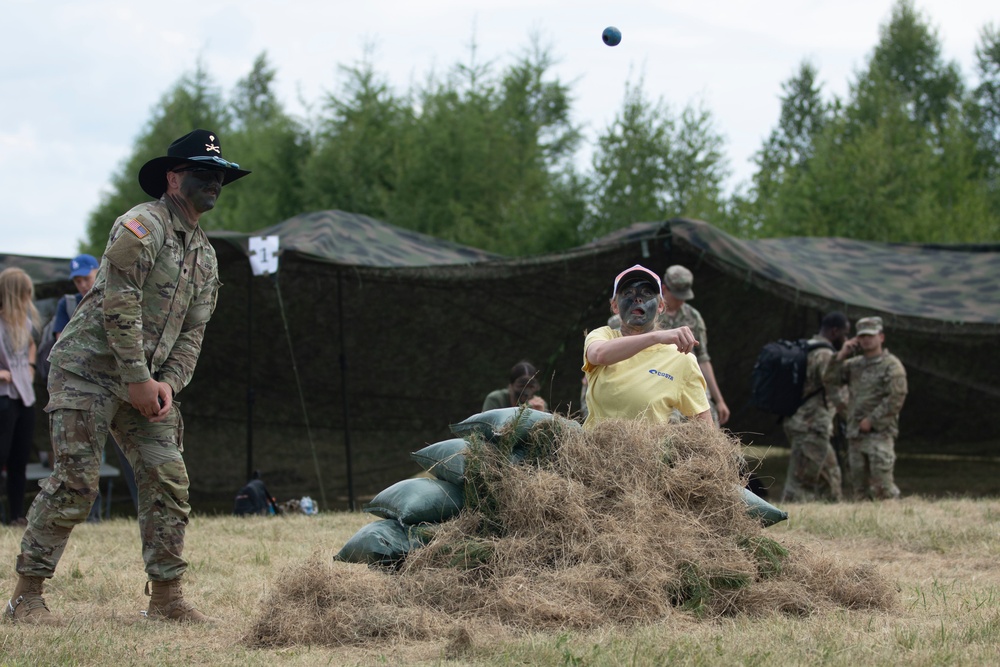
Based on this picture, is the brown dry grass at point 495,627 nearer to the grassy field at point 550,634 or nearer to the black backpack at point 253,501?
the grassy field at point 550,634

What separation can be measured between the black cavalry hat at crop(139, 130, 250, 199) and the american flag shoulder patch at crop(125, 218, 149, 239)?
16 centimetres

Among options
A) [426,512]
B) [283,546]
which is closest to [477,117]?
[283,546]

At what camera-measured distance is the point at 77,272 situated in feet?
24.3

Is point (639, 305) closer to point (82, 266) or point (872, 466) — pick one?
point (82, 266)

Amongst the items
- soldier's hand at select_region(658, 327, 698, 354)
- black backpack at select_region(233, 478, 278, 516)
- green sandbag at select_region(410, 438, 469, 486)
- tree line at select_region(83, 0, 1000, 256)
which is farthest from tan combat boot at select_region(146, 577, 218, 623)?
tree line at select_region(83, 0, 1000, 256)

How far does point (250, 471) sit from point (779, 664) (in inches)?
248

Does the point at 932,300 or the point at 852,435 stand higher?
the point at 932,300

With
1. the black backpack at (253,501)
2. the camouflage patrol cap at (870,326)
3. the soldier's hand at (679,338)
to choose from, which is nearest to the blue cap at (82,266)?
the black backpack at (253,501)

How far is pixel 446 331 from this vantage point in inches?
393

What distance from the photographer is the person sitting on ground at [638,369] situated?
14.7 ft

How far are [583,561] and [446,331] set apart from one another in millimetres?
6192

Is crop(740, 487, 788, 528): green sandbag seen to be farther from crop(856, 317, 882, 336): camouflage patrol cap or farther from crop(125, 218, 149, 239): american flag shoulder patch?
crop(856, 317, 882, 336): camouflage patrol cap

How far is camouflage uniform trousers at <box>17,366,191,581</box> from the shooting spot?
404 cm

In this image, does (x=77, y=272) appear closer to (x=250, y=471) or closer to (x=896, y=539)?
(x=250, y=471)
